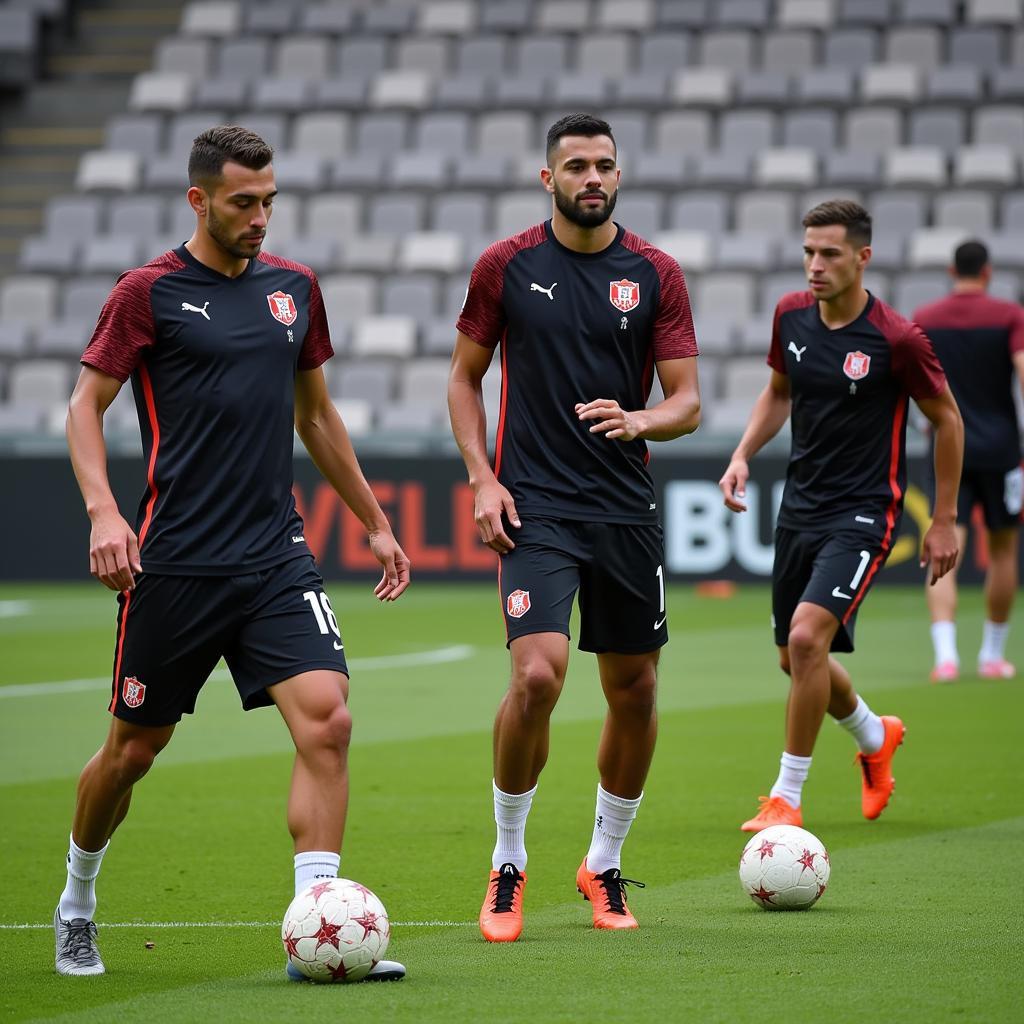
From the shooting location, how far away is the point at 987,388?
1240cm

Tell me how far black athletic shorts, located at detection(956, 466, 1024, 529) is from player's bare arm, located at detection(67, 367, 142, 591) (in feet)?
27.4

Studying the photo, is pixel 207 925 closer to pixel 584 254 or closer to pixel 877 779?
pixel 584 254

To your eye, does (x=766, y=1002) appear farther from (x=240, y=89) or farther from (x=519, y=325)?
(x=240, y=89)

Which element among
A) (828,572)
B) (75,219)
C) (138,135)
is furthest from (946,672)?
(138,135)

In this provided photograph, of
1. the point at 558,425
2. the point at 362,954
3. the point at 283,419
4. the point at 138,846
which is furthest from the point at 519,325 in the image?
the point at 138,846

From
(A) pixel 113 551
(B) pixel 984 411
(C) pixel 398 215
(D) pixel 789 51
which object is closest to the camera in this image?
(A) pixel 113 551

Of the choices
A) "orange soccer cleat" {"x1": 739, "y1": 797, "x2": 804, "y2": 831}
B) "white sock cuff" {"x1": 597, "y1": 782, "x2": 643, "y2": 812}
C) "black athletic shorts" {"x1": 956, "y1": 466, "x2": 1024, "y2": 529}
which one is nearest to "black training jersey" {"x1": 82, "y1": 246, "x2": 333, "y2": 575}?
"white sock cuff" {"x1": 597, "y1": 782, "x2": 643, "y2": 812}

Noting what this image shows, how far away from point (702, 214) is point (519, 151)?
119 inches

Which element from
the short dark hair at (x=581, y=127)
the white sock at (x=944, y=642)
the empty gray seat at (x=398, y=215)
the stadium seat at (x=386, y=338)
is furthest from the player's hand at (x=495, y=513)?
the empty gray seat at (x=398, y=215)

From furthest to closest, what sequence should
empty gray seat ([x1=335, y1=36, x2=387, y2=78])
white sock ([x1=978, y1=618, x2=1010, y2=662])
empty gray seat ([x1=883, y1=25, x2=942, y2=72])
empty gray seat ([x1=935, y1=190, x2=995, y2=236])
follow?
empty gray seat ([x1=335, y1=36, x2=387, y2=78]), empty gray seat ([x1=883, y1=25, x2=942, y2=72]), empty gray seat ([x1=935, y1=190, x2=995, y2=236]), white sock ([x1=978, y1=618, x2=1010, y2=662])

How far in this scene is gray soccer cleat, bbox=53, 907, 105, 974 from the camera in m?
5.32

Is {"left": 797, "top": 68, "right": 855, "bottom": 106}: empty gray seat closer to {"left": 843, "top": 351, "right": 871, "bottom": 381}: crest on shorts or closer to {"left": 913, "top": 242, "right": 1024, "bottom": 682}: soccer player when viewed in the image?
{"left": 913, "top": 242, "right": 1024, "bottom": 682}: soccer player

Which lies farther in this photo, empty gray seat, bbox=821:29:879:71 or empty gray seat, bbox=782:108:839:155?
empty gray seat, bbox=821:29:879:71

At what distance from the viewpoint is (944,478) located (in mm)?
7758
